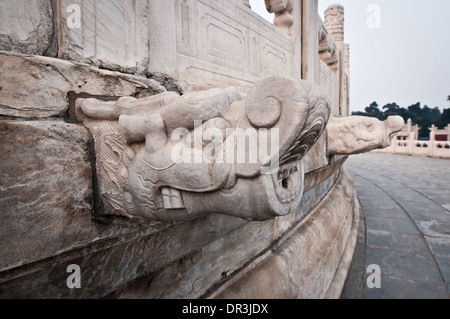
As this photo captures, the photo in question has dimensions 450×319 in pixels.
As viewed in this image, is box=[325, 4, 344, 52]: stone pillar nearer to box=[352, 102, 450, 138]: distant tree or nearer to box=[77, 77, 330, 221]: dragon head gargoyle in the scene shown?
box=[77, 77, 330, 221]: dragon head gargoyle

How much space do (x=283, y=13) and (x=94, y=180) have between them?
2.96 m

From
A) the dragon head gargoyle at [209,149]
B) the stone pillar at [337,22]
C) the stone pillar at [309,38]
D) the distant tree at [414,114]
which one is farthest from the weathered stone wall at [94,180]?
the distant tree at [414,114]

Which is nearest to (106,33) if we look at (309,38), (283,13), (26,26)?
(26,26)

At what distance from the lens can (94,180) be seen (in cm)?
93

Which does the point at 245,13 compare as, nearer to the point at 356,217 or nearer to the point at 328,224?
the point at 328,224

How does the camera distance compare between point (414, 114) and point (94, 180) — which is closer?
point (94, 180)

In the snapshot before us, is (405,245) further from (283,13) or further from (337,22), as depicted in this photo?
(337,22)

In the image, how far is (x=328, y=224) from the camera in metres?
2.29

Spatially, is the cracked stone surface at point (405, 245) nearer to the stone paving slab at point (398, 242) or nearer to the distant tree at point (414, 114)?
the stone paving slab at point (398, 242)

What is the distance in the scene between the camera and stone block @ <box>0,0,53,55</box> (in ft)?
2.72

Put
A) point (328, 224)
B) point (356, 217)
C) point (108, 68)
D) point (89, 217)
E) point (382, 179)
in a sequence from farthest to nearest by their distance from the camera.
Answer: point (382, 179) → point (356, 217) → point (328, 224) → point (108, 68) → point (89, 217)
